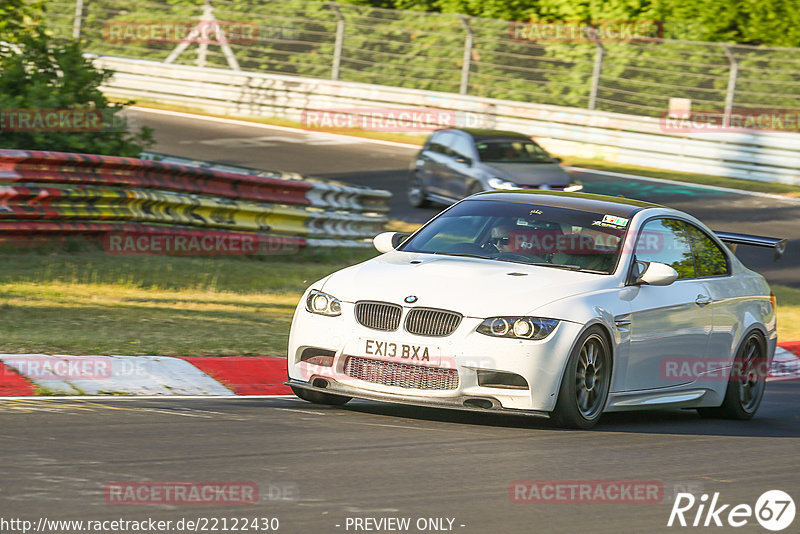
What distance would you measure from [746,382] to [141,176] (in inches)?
298

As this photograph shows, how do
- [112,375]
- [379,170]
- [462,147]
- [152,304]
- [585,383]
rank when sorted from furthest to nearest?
[379,170]
[462,147]
[152,304]
[112,375]
[585,383]

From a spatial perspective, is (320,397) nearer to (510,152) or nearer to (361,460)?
(361,460)

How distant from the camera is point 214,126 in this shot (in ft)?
101

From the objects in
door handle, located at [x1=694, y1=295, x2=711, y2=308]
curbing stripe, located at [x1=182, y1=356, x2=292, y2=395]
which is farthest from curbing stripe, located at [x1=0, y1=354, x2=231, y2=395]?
door handle, located at [x1=694, y1=295, x2=711, y2=308]

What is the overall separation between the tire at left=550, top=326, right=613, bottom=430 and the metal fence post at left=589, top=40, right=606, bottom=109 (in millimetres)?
22546

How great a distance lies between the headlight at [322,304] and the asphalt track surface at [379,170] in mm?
12366

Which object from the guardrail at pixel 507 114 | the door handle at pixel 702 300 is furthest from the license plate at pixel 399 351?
the guardrail at pixel 507 114

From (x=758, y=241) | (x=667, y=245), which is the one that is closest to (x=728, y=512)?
(x=667, y=245)

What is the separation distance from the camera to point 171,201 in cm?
1491

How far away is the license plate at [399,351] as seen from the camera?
7750 millimetres

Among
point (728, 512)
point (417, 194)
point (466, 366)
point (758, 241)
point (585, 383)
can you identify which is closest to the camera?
point (728, 512)

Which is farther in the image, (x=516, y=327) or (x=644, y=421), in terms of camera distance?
(x=644, y=421)

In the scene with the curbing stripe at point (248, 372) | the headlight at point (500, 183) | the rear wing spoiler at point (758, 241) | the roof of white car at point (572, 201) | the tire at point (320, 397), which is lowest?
the curbing stripe at point (248, 372)

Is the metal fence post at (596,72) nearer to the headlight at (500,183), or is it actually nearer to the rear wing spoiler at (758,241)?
the headlight at (500,183)
